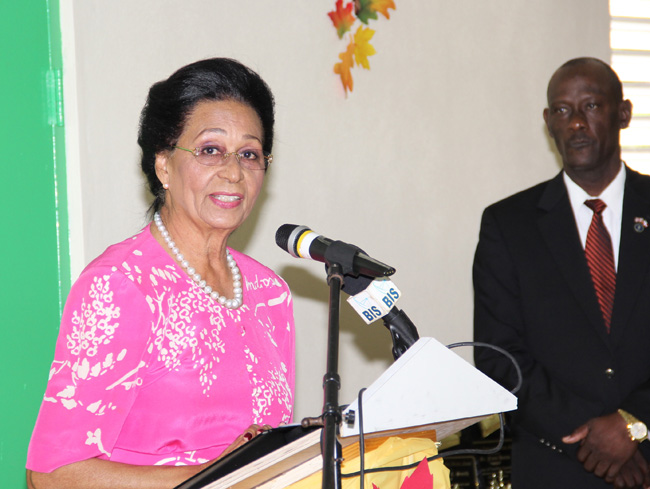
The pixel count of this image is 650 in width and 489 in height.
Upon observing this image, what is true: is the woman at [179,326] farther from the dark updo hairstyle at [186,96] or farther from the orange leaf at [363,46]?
the orange leaf at [363,46]

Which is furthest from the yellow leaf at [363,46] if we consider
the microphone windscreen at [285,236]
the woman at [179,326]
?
the microphone windscreen at [285,236]

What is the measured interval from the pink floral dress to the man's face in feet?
5.51

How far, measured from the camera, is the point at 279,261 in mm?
3539

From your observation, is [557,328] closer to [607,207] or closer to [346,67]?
[607,207]

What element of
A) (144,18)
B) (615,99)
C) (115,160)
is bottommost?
(115,160)

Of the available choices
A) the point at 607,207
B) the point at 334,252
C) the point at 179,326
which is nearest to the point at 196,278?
the point at 179,326

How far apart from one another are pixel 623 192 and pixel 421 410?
2050mm

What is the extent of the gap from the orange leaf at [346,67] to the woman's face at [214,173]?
1.67 meters

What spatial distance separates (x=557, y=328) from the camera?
9.50 ft

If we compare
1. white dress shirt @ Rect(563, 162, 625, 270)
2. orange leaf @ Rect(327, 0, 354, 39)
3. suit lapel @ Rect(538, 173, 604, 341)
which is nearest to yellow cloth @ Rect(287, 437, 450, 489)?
suit lapel @ Rect(538, 173, 604, 341)

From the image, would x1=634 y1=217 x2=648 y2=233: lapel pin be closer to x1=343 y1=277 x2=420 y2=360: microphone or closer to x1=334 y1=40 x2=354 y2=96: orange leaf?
x1=334 y1=40 x2=354 y2=96: orange leaf

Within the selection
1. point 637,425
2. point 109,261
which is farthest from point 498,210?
point 109,261

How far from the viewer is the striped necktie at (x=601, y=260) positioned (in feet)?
9.52

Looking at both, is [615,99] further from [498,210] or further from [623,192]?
[498,210]
